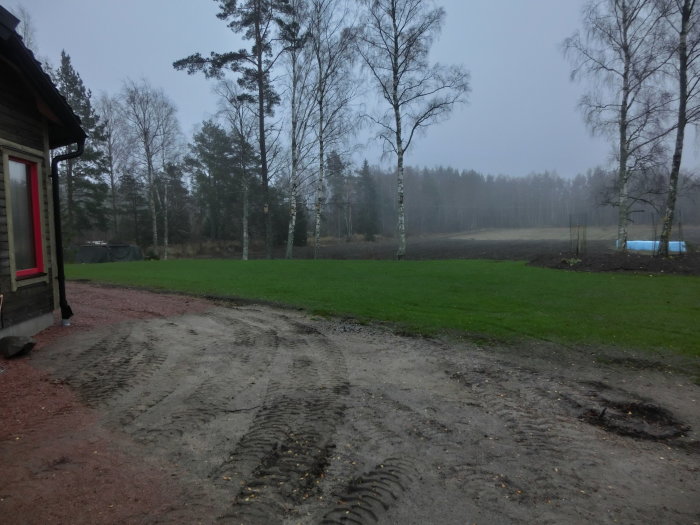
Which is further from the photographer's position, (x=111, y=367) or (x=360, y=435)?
(x=111, y=367)

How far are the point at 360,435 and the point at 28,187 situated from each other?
6969 millimetres

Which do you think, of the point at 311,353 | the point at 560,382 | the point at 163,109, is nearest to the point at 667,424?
the point at 560,382

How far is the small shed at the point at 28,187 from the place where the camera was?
20.2 ft

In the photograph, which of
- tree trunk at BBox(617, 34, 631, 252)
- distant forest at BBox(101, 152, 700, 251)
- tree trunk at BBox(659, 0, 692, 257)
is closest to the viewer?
tree trunk at BBox(659, 0, 692, 257)

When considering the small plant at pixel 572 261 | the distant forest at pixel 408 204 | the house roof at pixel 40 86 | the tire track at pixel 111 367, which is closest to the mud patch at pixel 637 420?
the tire track at pixel 111 367

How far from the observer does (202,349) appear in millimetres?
6445

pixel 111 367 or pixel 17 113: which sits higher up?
pixel 17 113

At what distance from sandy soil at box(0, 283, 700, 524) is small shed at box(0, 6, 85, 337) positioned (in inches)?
41.5

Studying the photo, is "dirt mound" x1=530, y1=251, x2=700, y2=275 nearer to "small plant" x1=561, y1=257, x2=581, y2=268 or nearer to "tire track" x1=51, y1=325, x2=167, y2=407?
"small plant" x1=561, y1=257, x2=581, y2=268

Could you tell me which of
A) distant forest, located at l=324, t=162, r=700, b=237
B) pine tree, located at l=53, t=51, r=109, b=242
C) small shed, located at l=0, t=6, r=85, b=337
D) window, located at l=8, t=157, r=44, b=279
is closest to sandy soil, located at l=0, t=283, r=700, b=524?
small shed, located at l=0, t=6, r=85, b=337

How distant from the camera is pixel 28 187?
23.2 feet

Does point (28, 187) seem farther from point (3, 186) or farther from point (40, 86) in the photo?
point (40, 86)

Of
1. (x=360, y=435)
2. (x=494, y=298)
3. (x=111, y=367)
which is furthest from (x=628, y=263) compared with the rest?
(x=111, y=367)

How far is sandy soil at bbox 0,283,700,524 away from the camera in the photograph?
8.95 ft
